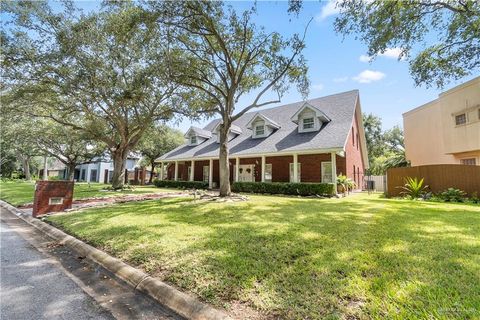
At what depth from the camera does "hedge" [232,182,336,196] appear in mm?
14505

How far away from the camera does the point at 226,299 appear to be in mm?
2736

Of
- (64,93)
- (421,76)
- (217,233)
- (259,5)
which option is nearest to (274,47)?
(259,5)

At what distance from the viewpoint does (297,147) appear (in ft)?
54.3

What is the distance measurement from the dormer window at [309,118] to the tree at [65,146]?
965 inches

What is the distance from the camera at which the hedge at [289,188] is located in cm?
1451

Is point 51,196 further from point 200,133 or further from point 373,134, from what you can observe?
point 373,134

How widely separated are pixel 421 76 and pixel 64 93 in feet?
72.1

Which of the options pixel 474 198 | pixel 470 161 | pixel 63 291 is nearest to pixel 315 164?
pixel 474 198

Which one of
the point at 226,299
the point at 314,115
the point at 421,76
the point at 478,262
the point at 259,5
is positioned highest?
the point at 259,5

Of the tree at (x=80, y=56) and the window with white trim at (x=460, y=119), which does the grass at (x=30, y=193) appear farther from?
the window with white trim at (x=460, y=119)

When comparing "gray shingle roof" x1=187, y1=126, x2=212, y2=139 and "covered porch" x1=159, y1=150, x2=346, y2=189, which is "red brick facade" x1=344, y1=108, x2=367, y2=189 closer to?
"covered porch" x1=159, y1=150, x2=346, y2=189

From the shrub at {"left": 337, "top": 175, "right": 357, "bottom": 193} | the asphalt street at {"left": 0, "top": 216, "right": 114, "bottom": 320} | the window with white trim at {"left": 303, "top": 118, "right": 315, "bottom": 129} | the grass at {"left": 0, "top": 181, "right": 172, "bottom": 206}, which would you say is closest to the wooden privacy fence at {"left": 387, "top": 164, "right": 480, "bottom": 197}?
the shrub at {"left": 337, "top": 175, "right": 357, "bottom": 193}

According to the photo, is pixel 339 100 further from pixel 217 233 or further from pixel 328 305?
pixel 328 305

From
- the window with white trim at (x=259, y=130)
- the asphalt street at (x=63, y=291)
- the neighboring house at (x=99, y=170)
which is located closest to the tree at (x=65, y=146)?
A: the neighboring house at (x=99, y=170)
